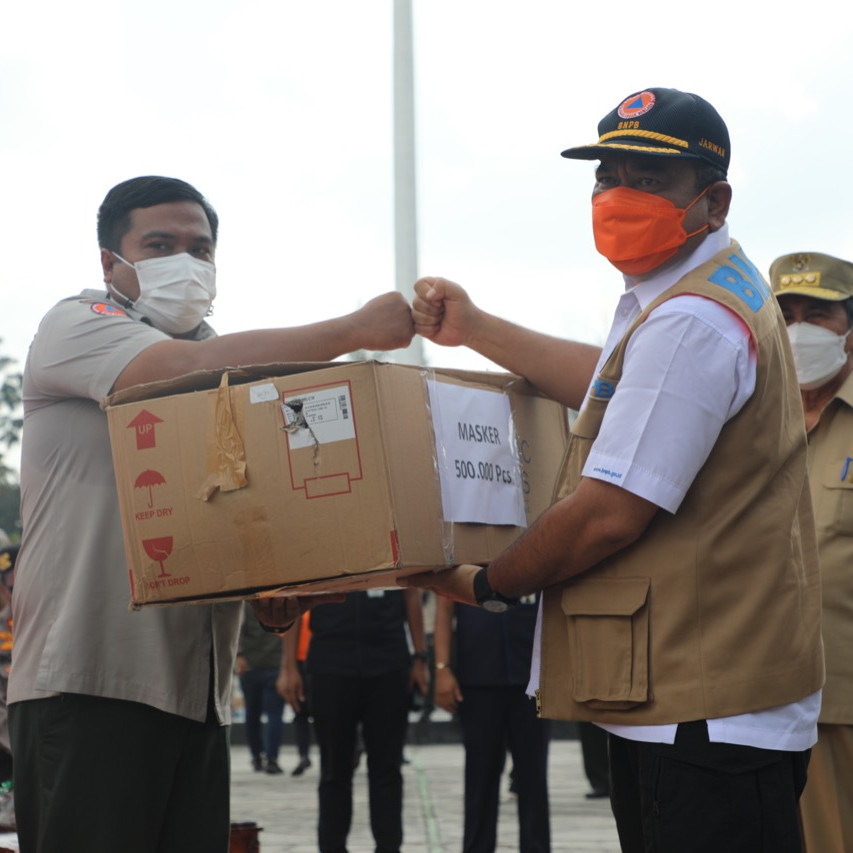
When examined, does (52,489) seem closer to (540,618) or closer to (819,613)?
(540,618)

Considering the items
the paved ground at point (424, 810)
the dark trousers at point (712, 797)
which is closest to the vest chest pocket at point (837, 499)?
the dark trousers at point (712, 797)

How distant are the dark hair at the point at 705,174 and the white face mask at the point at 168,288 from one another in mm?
1281

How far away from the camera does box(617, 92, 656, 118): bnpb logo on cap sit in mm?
2709

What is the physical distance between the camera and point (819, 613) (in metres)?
2.62

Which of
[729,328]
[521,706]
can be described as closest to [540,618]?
[729,328]

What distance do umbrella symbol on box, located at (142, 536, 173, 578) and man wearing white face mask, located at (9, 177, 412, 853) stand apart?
196 mm

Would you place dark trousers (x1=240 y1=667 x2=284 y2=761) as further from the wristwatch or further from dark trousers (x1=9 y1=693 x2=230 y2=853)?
the wristwatch

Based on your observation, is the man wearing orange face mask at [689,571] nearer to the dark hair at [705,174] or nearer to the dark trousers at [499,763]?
the dark hair at [705,174]

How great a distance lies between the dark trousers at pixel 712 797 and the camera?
238 cm

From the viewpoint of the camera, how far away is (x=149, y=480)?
2773 mm

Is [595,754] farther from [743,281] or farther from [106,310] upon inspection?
[743,281]

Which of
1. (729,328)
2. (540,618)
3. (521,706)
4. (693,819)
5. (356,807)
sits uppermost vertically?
(729,328)

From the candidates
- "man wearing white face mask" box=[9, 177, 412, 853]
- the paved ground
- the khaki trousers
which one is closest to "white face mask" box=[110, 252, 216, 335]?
"man wearing white face mask" box=[9, 177, 412, 853]

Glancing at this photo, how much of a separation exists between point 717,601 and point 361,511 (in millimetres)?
728
